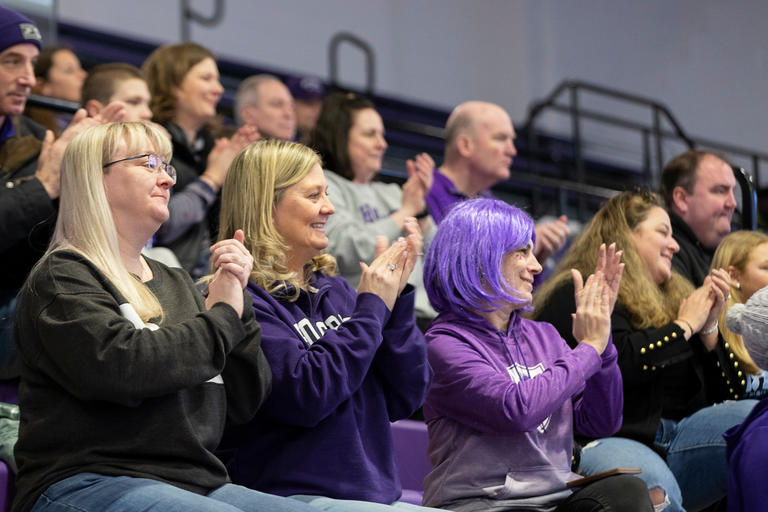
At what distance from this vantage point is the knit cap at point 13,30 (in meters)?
2.87

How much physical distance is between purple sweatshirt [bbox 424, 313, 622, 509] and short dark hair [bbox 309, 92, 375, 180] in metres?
1.33

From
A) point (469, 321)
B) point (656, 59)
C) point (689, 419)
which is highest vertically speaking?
point (656, 59)

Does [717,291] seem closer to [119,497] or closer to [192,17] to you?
[119,497]

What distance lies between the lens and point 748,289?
10.0ft

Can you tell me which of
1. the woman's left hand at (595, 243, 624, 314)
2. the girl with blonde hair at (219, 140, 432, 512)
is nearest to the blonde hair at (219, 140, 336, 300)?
the girl with blonde hair at (219, 140, 432, 512)

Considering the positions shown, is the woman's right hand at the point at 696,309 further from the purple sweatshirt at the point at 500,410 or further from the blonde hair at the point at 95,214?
the blonde hair at the point at 95,214

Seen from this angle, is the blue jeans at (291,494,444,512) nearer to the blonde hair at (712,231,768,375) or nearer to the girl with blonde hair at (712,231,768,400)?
the girl with blonde hair at (712,231,768,400)

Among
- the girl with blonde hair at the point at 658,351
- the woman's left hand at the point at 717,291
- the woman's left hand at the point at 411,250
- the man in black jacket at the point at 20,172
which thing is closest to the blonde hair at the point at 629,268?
the girl with blonde hair at the point at 658,351

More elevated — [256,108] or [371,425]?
[256,108]

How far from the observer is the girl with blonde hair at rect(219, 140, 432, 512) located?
197 cm

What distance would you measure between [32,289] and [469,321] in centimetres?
99

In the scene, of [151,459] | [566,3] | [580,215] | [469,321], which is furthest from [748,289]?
[566,3]

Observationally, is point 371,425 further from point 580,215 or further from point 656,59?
point 656,59

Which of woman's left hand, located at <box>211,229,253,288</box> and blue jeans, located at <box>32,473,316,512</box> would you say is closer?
blue jeans, located at <box>32,473,316,512</box>
